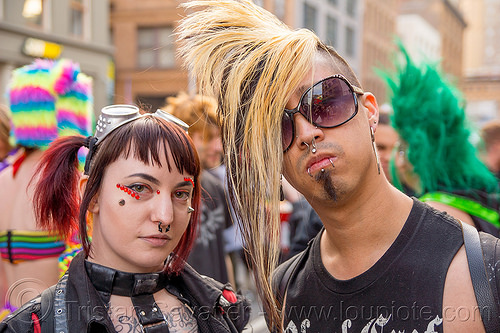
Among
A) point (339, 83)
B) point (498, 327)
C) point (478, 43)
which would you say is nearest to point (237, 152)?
point (339, 83)

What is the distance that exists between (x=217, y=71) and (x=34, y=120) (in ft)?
5.22

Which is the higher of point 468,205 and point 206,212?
point 468,205

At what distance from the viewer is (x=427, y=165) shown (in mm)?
3098

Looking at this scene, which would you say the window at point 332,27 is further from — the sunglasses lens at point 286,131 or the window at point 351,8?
the sunglasses lens at point 286,131

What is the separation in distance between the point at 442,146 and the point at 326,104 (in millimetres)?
1415

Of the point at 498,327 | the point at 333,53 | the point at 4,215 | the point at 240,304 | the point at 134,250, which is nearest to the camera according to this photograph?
the point at 498,327

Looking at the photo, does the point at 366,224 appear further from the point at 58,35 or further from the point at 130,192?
the point at 58,35

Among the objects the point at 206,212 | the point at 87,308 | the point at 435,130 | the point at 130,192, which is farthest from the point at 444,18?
the point at 87,308

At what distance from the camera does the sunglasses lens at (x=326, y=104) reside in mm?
1876

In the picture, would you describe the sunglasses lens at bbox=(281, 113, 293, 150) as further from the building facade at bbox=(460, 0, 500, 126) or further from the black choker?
the building facade at bbox=(460, 0, 500, 126)

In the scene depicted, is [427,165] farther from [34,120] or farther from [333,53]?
[34,120]

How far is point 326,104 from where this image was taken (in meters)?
1.88

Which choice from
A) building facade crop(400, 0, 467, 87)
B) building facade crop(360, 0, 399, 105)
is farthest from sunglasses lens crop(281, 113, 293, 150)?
building facade crop(400, 0, 467, 87)

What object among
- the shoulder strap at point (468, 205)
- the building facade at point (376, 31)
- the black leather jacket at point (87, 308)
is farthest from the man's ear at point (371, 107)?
the building facade at point (376, 31)
